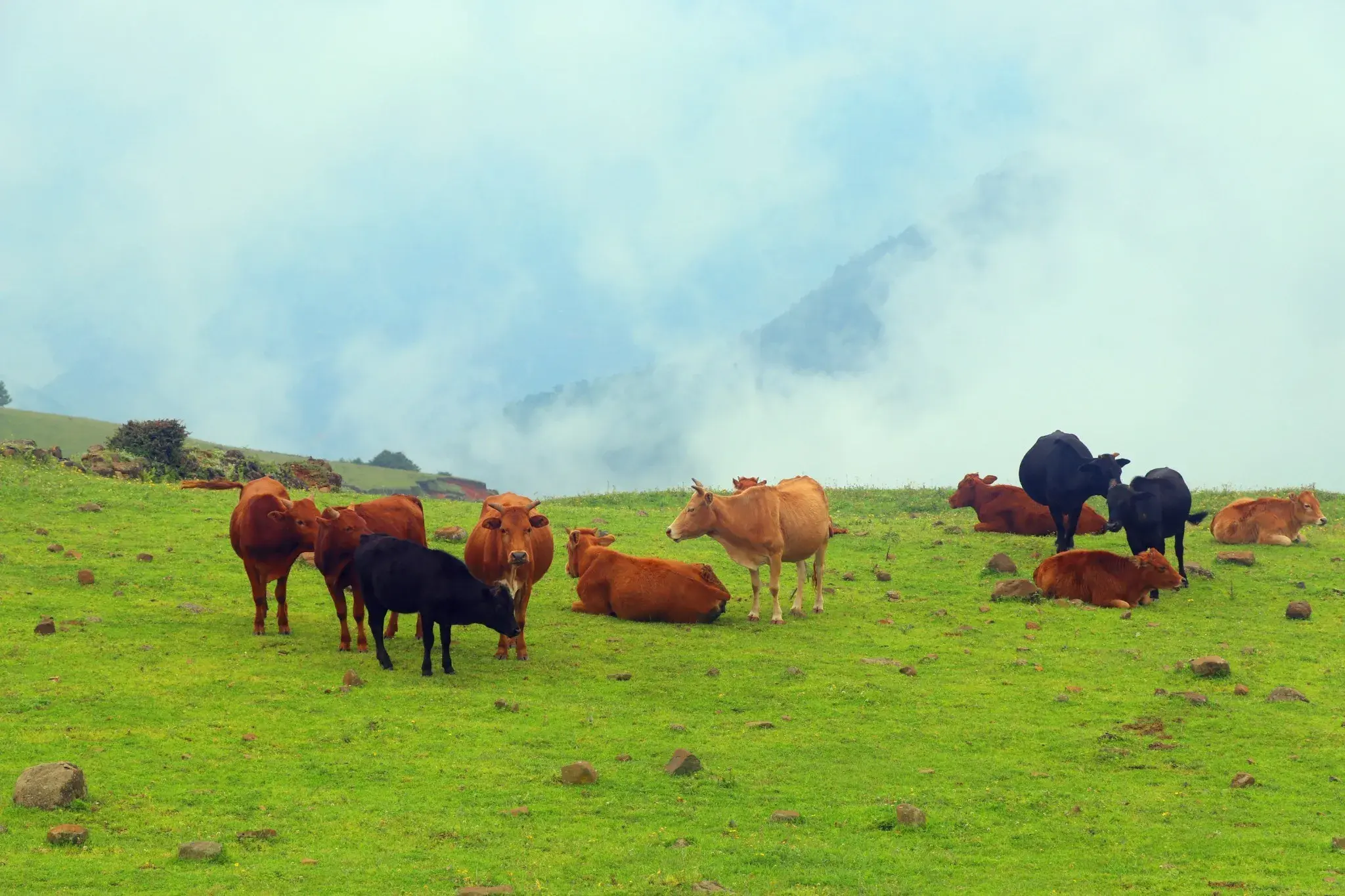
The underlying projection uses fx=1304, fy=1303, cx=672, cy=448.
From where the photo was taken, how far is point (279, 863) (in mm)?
9156

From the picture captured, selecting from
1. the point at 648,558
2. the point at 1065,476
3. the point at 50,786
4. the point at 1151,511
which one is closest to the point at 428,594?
the point at 648,558

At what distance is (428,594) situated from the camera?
14.7 m

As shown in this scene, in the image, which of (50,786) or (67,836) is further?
(50,786)

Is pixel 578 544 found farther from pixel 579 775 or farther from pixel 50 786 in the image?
pixel 50 786

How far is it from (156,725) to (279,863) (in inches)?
143

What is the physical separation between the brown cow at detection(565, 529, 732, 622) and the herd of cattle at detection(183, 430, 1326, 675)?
0.02 meters

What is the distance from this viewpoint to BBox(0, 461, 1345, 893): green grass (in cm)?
945

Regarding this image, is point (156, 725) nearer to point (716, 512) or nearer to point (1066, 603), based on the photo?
point (716, 512)

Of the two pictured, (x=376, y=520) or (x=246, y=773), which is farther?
(x=376, y=520)

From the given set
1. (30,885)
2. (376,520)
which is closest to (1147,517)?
(376,520)

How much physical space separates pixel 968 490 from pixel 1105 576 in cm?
980

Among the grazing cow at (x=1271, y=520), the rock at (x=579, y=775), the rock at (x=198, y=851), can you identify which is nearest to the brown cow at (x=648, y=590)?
the rock at (x=579, y=775)

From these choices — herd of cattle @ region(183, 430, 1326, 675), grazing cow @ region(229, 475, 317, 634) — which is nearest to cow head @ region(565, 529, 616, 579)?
herd of cattle @ region(183, 430, 1326, 675)

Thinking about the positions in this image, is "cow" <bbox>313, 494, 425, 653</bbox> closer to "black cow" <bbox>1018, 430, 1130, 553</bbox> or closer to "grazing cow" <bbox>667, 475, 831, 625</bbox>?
"grazing cow" <bbox>667, 475, 831, 625</bbox>
